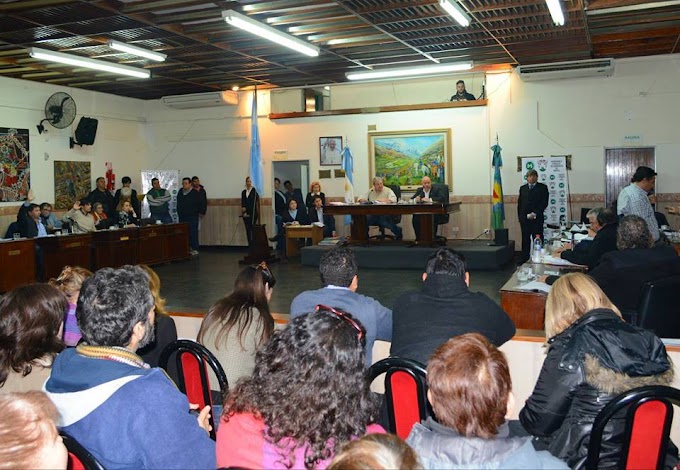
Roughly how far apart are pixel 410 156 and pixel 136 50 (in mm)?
6106

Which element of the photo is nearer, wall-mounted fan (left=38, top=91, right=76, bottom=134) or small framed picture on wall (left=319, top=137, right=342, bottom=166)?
wall-mounted fan (left=38, top=91, right=76, bottom=134)

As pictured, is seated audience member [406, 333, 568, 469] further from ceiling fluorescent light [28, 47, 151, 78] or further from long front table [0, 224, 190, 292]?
ceiling fluorescent light [28, 47, 151, 78]

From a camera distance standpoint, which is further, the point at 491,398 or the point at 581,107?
the point at 581,107

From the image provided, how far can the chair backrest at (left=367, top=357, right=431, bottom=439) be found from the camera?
2.51 m

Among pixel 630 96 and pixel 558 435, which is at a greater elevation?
pixel 630 96

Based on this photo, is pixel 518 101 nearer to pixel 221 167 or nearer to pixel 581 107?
pixel 581 107

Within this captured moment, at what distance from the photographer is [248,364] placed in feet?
10.1

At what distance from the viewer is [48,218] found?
11672 mm

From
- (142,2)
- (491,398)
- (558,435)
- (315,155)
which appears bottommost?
(558,435)

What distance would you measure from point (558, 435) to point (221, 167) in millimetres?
13849

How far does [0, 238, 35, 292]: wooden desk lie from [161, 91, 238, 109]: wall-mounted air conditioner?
6032mm

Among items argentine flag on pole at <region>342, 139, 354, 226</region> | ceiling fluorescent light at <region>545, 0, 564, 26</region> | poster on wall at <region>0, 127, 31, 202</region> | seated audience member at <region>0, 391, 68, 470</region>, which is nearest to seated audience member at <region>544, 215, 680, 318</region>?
seated audience member at <region>0, 391, 68, 470</region>

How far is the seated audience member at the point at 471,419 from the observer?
5.32 feet

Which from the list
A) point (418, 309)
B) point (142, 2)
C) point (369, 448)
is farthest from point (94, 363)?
point (142, 2)
